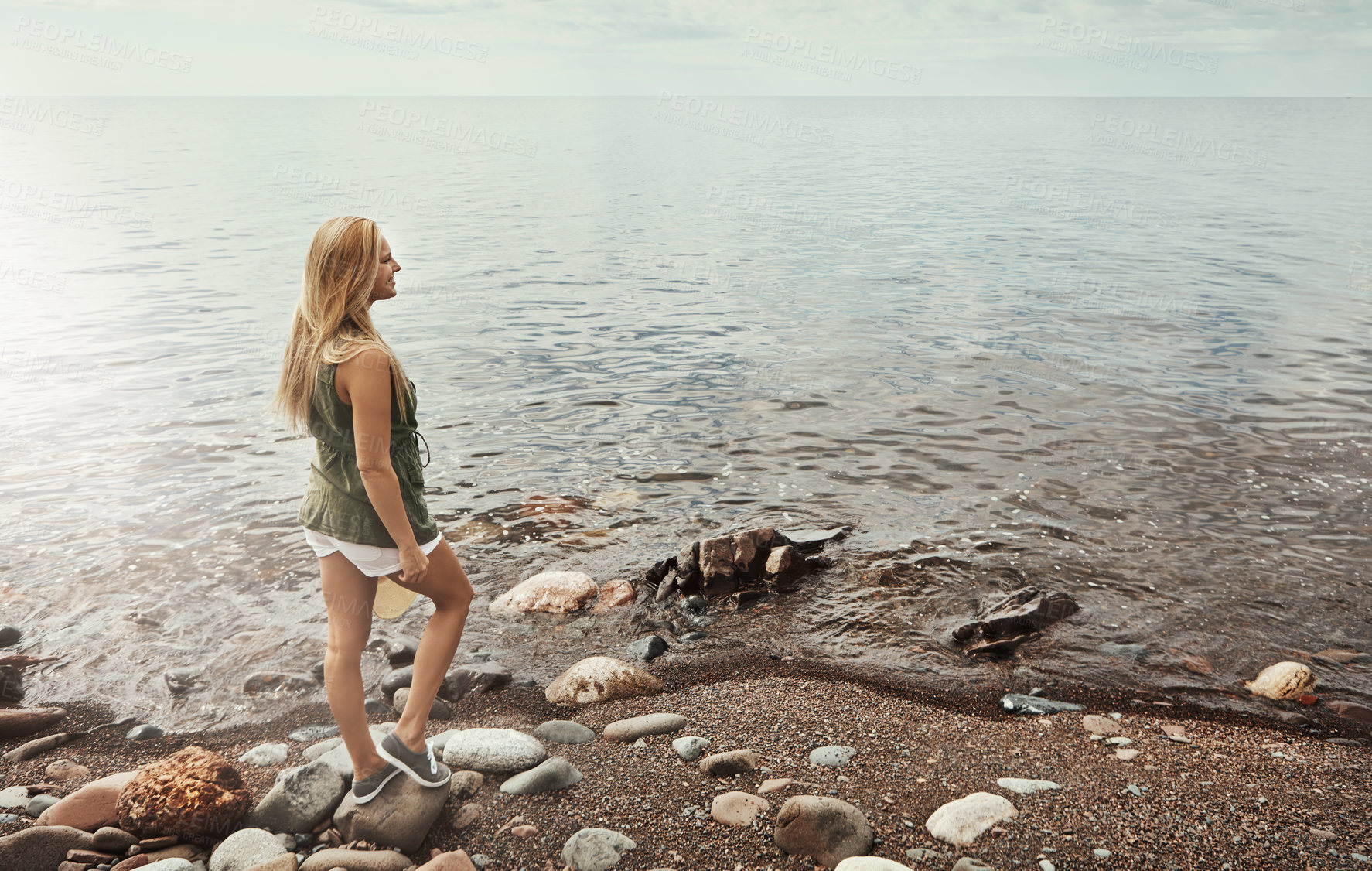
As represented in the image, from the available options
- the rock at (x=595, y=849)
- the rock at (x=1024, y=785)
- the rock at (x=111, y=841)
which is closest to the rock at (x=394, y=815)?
the rock at (x=595, y=849)

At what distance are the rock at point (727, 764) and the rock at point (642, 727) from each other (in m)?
0.46

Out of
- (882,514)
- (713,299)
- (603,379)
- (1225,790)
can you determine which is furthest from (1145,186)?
(1225,790)

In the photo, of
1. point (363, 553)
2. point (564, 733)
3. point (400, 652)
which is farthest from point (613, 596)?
point (363, 553)

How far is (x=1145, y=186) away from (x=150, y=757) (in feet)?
171

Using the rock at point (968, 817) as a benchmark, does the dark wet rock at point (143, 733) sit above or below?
below

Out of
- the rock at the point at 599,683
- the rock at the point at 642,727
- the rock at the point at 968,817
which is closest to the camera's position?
the rock at the point at 968,817

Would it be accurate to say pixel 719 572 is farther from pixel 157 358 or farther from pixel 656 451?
pixel 157 358

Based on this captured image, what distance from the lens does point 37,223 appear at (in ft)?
123

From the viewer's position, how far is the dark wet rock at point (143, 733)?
17.5ft

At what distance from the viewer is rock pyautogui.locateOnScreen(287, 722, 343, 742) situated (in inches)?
206

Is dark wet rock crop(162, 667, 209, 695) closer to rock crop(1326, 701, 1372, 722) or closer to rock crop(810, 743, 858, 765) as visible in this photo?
rock crop(810, 743, 858, 765)

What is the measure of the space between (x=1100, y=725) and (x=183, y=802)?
15.9ft

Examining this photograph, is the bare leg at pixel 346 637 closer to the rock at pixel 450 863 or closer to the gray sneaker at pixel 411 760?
the gray sneaker at pixel 411 760

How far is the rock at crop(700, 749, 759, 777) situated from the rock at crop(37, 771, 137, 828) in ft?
9.22
